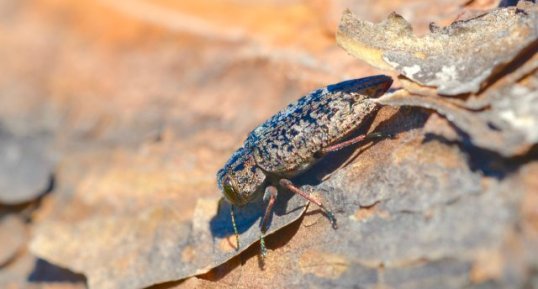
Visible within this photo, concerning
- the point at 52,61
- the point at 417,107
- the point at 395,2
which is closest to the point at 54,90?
the point at 52,61

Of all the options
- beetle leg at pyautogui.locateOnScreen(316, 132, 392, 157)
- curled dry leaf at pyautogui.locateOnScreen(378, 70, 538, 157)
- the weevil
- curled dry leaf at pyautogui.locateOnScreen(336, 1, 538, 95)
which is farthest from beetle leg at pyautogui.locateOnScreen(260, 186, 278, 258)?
curled dry leaf at pyautogui.locateOnScreen(378, 70, 538, 157)

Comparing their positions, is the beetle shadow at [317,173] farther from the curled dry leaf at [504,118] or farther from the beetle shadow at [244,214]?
the curled dry leaf at [504,118]

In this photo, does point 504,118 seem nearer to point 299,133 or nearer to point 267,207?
point 299,133

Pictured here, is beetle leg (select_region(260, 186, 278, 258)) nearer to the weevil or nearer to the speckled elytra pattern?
the weevil

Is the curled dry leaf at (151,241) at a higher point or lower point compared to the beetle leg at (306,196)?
lower

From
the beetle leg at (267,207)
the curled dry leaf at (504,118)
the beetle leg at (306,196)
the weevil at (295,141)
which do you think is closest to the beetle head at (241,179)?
the weevil at (295,141)

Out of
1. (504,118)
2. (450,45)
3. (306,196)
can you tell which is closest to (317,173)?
(306,196)

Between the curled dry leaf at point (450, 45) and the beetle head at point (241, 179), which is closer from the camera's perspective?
the curled dry leaf at point (450, 45)
